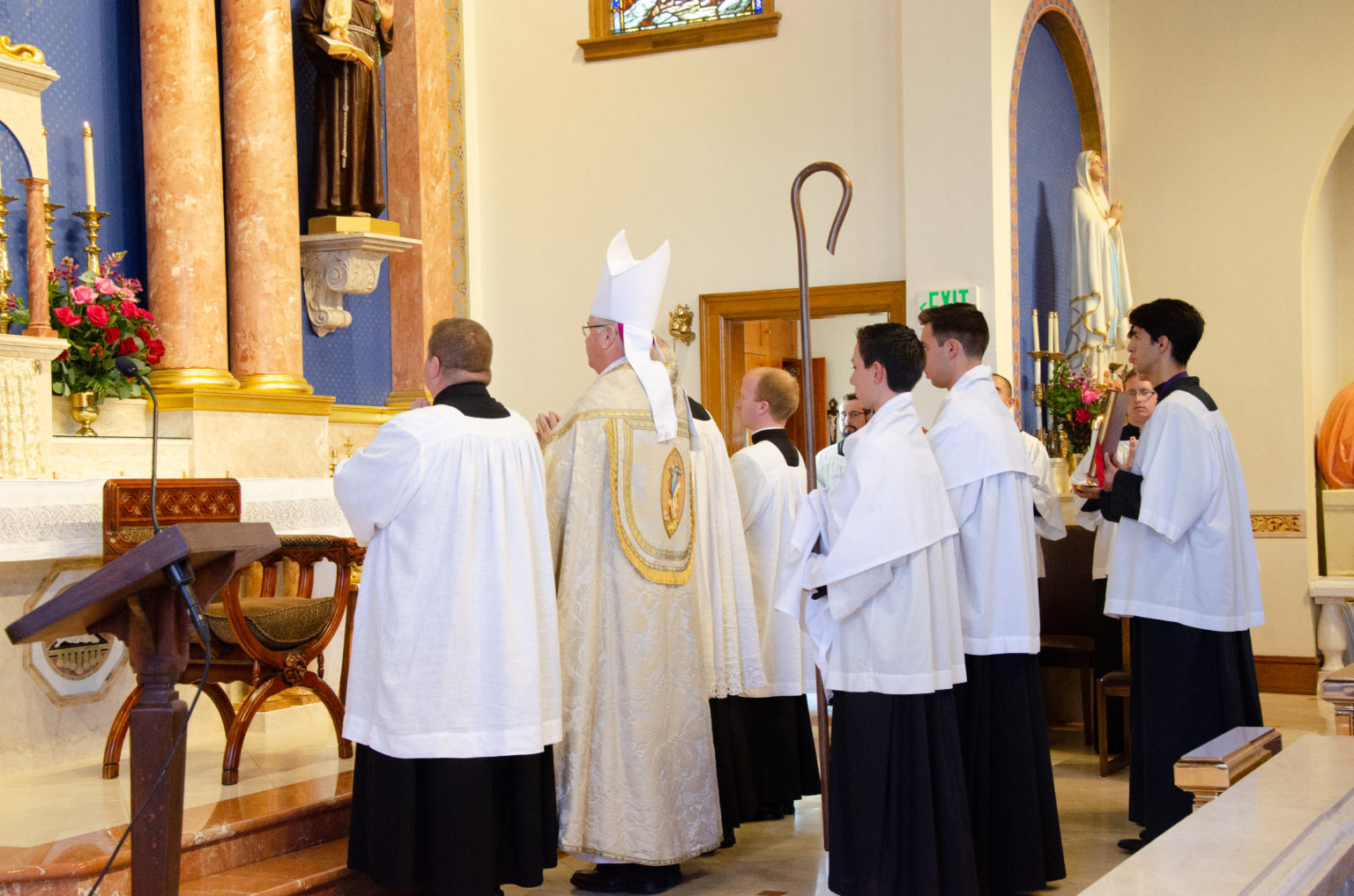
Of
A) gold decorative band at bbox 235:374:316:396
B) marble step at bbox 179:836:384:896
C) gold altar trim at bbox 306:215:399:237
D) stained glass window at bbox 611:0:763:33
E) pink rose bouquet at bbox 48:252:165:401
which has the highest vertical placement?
stained glass window at bbox 611:0:763:33

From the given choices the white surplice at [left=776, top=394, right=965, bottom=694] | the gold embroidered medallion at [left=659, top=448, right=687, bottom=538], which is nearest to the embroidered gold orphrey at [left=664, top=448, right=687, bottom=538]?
the gold embroidered medallion at [left=659, top=448, right=687, bottom=538]

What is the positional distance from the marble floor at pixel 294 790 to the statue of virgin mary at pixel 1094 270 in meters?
3.80

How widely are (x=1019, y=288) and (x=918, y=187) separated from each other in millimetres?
892

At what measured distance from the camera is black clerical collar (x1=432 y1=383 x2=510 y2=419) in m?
3.64

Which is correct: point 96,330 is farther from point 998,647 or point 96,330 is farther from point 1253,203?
point 1253,203

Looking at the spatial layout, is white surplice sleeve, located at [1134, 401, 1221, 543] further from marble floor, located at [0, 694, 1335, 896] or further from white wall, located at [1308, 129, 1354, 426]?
white wall, located at [1308, 129, 1354, 426]

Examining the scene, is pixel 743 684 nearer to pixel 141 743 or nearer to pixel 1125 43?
pixel 141 743

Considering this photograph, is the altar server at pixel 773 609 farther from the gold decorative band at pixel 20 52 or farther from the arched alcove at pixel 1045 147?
the arched alcove at pixel 1045 147

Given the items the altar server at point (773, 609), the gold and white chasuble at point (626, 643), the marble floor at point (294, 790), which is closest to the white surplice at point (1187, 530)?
the marble floor at point (294, 790)

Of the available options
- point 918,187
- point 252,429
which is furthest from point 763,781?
point 918,187

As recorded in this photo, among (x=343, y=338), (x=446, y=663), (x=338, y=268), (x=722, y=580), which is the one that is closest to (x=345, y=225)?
(x=338, y=268)

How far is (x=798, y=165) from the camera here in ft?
27.8

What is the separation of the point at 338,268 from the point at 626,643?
138 inches

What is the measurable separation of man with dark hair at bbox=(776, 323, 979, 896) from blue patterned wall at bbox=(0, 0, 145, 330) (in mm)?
3622
